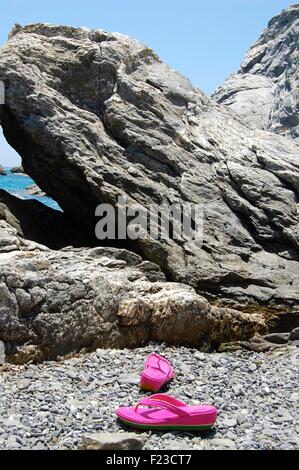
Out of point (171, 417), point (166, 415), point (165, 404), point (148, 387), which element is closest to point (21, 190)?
point (148, 387)

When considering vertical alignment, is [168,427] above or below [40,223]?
below

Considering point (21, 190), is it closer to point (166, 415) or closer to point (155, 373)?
point (155, 373)

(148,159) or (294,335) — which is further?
(148,159)

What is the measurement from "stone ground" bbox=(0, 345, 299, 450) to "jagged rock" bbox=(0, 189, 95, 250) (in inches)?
199

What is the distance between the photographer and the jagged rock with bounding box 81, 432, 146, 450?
703 centimetres

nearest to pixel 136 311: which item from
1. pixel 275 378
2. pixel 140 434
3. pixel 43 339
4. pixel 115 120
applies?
pixel 43 339

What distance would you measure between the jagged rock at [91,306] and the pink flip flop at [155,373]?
4.58 ft

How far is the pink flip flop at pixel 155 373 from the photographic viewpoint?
925cm

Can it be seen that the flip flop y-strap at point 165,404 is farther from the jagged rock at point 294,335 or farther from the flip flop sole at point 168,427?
the jagged rock at point 294,335

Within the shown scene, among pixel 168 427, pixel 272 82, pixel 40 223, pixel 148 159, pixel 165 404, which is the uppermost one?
pixel 272 82

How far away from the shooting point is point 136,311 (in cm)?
1158

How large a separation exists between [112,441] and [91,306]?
14.4ft

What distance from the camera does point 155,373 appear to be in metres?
9.55

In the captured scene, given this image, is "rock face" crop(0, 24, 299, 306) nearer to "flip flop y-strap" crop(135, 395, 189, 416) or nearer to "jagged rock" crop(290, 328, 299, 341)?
"jagged rock" crop(290, 328, 299, 341)
